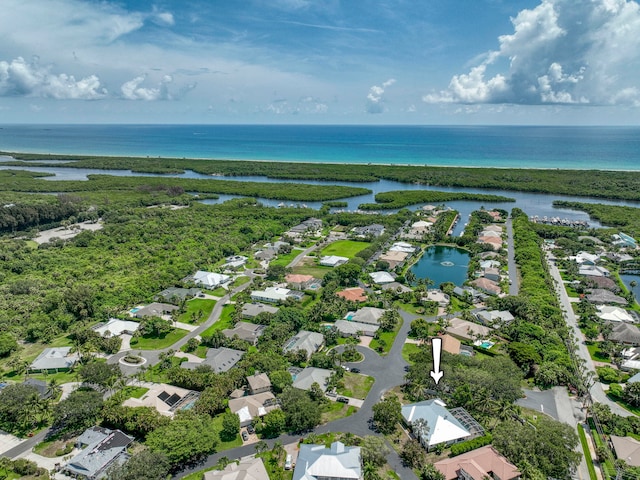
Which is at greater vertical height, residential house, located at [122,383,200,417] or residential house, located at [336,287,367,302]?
residential house, located at [336,287,367,302]

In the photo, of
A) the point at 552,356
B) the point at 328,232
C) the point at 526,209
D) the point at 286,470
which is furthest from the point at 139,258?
the point at 526,209

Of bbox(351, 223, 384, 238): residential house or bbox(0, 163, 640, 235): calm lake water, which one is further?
bbox(0, 163, 640, 235): calm lake water

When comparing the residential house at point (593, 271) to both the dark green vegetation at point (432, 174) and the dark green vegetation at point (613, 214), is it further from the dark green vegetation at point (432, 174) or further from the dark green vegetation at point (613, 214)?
the dark green vegetation at point (432, 174)

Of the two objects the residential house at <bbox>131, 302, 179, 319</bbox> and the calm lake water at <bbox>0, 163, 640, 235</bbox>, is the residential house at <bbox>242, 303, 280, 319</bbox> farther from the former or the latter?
the calm lake water at <bbox>0, 163, 640, 235</bbox>

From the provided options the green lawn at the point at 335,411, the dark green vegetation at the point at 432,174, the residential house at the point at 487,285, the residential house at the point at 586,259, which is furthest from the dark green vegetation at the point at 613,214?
the green lawn at the point at 335,411

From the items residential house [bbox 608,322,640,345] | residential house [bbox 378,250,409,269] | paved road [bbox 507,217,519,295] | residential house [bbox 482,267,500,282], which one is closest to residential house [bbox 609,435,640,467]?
residential house [bbox 608,322,640,345]

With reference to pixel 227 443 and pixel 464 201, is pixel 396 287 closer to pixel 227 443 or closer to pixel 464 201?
pixel 227 443

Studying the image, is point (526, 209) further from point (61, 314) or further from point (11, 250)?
point (11, 250)
